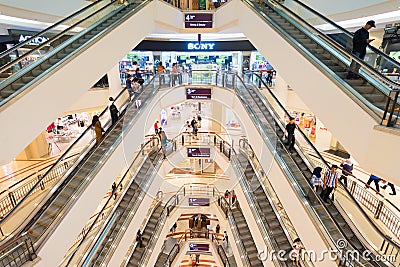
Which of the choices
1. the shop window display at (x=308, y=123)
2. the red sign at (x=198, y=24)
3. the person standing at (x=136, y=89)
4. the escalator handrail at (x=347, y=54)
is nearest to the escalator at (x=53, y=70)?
the person standing at (x=136, y=89)

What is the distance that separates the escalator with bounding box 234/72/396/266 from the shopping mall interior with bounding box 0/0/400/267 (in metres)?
0.03

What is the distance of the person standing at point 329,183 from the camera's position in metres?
5.30

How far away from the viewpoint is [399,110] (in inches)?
124

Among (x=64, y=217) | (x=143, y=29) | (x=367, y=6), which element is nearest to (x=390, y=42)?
(x=367, y=6)

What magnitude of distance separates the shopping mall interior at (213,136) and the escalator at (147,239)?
0.06m

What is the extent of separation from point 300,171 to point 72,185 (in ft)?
18.0

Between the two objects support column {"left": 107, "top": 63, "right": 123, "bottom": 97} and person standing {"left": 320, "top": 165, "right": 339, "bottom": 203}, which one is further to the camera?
support column {"left": 107, "top": 63, "right": 123, "bottom": 97}

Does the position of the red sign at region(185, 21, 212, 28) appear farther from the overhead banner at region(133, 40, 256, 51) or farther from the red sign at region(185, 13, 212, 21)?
the overhead banner at region(133, 40, 256, 51)

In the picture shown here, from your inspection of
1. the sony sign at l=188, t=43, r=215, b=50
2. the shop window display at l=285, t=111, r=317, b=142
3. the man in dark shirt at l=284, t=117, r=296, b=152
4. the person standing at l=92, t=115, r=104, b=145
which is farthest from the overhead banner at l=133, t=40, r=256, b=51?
the man in dark shirt at l=284, t=117, r=296, b=152

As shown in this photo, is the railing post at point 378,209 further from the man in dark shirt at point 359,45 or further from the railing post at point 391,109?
the railing post at point 391,109

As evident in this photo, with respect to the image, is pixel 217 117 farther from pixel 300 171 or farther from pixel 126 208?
pixel 300 171

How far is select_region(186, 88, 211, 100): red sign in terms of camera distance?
12297 millimetres

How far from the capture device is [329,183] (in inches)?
212

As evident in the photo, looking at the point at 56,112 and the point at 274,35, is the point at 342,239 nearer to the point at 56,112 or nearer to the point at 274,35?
the point at 274,35
